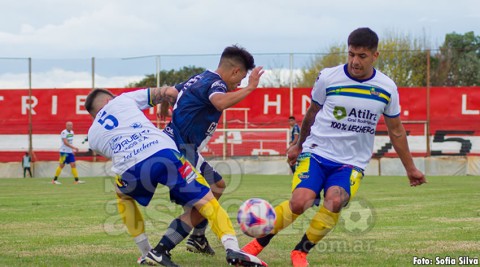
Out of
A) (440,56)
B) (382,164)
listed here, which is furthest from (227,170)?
(440,56)

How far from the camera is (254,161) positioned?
31125mm

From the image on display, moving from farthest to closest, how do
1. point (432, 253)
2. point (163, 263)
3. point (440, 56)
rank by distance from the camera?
point (440, 56) → point (432, 253) → point (163, 263)

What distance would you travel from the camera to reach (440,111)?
102ft

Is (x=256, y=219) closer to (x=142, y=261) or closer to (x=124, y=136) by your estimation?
(x=142, y=261)

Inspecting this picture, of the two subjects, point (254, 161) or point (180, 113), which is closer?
point (180, 113)

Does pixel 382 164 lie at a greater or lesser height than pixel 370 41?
lesser

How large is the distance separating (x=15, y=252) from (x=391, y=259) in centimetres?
364

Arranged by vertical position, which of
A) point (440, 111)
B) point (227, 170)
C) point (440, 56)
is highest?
point (440, 56)

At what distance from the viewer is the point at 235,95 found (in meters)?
6.54

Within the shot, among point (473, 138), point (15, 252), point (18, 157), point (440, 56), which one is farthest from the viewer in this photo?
point (440, 56)

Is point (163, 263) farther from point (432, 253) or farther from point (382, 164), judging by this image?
point (382, 164)

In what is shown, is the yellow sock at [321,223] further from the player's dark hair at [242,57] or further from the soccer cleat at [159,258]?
the player's dark hair at [242,57]

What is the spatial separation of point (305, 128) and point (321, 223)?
98 centimetres

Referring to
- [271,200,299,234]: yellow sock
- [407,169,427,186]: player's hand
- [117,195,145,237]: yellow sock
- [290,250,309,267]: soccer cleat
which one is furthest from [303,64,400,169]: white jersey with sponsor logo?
[117,195,145,237]: yellow sock
